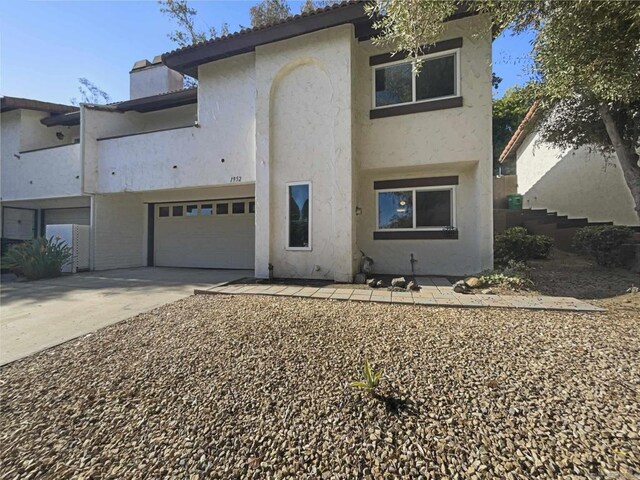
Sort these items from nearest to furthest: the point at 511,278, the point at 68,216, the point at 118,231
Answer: the point at 511,278 < the point at 118,231 < the point at 68,216

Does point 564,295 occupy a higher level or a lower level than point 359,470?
higher

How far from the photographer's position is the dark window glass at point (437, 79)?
26.0ft

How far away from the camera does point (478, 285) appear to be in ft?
20.8

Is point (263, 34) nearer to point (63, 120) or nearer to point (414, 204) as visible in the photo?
point (414, 204)

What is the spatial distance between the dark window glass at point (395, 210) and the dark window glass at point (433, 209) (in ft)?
0.79

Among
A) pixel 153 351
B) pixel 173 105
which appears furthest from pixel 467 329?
pixel 173 105

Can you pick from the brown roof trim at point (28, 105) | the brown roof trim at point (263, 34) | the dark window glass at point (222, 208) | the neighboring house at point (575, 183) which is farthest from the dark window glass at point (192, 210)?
the neighboring house at point (575, 183)

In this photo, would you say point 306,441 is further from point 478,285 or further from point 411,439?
point 478,285

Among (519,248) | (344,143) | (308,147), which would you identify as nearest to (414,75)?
(344,143)

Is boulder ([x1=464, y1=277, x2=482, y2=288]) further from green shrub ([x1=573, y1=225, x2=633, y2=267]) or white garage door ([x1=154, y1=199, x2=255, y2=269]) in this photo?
white garage door ([x1=154, y1=199, x2=255, y2=269])

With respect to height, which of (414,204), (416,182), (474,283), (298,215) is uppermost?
(416,182)

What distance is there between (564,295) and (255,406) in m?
5.77

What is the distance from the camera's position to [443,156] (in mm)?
7887

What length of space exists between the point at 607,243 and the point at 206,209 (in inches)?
495
